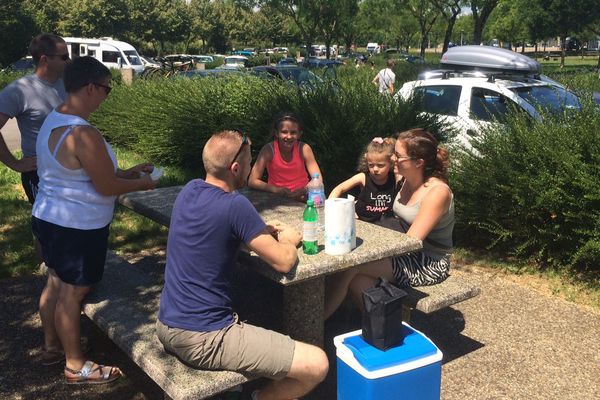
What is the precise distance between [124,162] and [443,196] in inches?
274

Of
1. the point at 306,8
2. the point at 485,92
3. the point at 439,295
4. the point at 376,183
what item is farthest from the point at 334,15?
the point at 439,295

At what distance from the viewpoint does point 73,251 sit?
3146 millimetres

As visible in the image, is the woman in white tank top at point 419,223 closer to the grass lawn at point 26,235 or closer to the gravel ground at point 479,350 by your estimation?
the gravel ground at point 479,350

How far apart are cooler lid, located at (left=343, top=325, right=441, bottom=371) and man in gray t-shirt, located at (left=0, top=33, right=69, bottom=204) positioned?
2.56m

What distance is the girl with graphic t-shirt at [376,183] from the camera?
4.12m

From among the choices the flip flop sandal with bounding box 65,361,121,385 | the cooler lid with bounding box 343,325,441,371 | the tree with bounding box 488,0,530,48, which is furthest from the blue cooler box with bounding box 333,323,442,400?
the tree with bounding box 488,0,530,48

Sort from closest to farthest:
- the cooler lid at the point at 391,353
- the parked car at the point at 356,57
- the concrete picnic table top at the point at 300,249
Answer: the cooler lid at the point at 391,353 → the concrete picnic table top at the point at 300,249 → the parked car at the point at 356,57

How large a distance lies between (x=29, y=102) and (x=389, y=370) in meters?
2.93

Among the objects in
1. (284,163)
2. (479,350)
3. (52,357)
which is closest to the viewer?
(52,357)

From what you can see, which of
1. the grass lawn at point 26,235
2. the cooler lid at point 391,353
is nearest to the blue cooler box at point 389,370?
the cooler lid at point 391,353

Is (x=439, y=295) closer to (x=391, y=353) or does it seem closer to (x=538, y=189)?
(x=391, y=353)

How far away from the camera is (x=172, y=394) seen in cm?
248

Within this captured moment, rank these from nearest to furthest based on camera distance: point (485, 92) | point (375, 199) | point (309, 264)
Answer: point (309, 264) < point (375, 199) < point (485, 92)

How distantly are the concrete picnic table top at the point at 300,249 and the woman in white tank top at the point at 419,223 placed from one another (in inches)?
7.8
